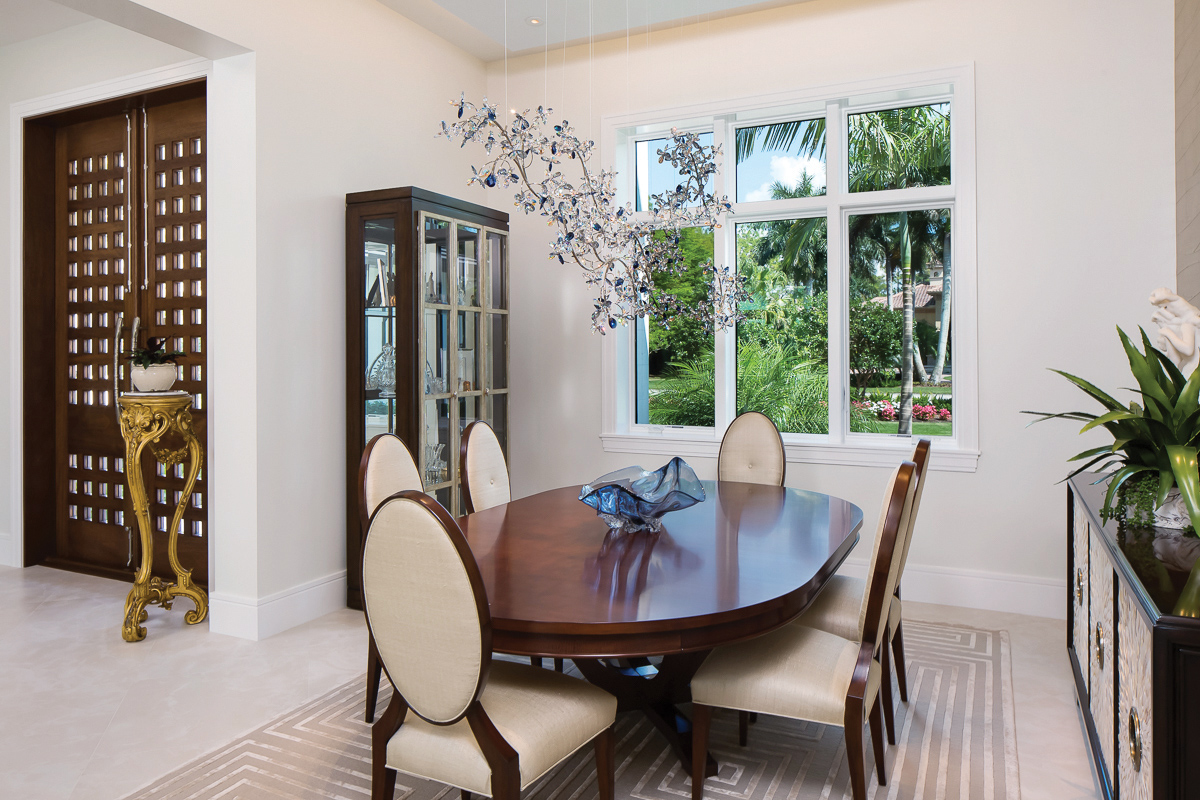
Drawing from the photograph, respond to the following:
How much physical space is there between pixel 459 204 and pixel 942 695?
321 centimetres

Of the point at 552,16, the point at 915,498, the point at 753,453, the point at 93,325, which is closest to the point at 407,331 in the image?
the point at 753,453

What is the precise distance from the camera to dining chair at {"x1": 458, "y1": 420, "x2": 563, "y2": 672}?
308 cm

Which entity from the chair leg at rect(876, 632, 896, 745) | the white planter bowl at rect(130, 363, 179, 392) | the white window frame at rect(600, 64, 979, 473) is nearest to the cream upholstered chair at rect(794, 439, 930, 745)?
the chair leg at rect(876, 632, 896, 745)

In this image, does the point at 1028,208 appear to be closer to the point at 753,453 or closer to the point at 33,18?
the point at 753,453

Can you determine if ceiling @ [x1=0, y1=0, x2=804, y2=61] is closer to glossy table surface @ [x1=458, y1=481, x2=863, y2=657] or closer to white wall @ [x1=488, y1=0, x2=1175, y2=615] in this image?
white wall @ [x1=488, y1=0, x2=1175, y2=615]

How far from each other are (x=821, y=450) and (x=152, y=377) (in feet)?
11.0

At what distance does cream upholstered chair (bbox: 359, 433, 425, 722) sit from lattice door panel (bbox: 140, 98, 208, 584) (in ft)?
5.70

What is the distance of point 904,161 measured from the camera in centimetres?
418

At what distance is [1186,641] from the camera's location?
1.38 metres

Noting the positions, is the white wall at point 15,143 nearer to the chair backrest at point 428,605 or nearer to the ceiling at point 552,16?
the ceiling at point 552,16

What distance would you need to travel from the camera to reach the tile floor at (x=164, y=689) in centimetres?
236

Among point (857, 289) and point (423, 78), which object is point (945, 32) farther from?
point (423, 78)

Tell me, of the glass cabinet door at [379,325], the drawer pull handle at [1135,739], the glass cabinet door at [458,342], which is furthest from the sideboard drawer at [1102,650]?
the glass cabinet door at [379,325]

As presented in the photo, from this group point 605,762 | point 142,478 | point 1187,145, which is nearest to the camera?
point 605,762
